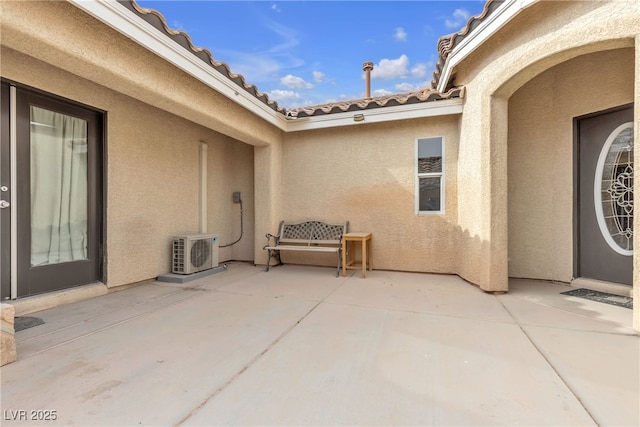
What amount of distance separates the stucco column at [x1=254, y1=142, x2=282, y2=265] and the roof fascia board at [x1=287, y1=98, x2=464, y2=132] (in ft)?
2.67

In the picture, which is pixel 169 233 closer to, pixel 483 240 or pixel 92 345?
pixel 92 345

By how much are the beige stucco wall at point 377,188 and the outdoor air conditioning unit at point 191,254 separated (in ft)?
5.27

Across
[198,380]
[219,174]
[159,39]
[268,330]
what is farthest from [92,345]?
[219,174]

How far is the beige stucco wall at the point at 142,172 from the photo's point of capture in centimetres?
416

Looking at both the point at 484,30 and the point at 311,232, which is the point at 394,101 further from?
the point at 311,232

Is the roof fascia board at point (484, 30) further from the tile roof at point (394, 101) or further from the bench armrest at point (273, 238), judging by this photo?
the bench armrest at point (273, 238)

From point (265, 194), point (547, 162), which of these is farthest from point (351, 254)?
point (547, 162)

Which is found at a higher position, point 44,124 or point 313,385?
point 44,124

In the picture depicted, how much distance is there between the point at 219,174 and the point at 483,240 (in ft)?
19.8

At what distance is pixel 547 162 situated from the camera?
5.28m

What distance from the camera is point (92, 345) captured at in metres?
2.77

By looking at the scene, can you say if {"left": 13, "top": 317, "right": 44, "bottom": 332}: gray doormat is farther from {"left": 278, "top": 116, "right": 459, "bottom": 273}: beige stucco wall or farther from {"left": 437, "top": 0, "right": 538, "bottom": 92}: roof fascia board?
{"left": 437, "top": 0, "right": 538, "bottom": 92}: roof fascia board

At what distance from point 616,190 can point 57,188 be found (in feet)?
28.0

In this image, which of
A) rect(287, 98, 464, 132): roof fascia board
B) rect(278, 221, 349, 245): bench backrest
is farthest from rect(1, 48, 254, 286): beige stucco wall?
rect(287, 98, 464, 132): roof fascia board
